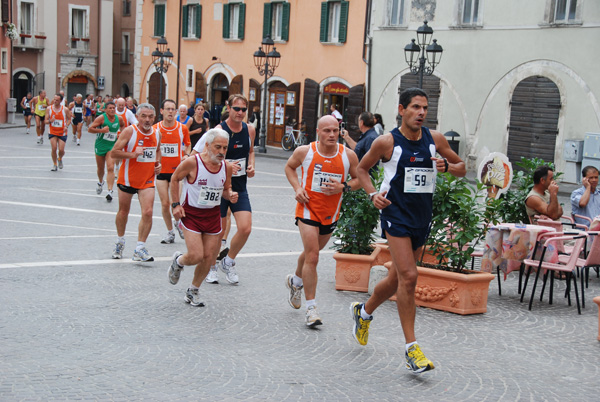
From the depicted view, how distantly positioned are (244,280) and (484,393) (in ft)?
13.4

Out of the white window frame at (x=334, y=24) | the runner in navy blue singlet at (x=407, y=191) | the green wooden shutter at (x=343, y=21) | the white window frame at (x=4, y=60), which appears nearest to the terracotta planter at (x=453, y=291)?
the runner in navy blue singlet at (x=407, y=191)

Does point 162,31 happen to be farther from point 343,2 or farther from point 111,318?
point 111,318

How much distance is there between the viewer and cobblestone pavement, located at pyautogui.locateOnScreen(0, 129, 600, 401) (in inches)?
232

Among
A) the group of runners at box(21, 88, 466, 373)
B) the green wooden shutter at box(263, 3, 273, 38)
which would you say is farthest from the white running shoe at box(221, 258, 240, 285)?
the green wooden shutter at box(263, 3, 273, 38)

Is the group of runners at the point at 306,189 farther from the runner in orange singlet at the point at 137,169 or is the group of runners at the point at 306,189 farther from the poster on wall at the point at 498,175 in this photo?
the poster on wall at the point at 498,175

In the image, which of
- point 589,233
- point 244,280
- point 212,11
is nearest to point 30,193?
point 244,280

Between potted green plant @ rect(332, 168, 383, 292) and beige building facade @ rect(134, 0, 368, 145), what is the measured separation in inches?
848

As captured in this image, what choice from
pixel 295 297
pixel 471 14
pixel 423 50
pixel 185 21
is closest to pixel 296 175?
pixel 295 297

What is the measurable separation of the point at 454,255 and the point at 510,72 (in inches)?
774

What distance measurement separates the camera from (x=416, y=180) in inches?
260

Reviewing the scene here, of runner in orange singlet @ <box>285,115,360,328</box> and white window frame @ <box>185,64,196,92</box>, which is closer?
runner in orange singlet @ <box>285,115,360,328</box>

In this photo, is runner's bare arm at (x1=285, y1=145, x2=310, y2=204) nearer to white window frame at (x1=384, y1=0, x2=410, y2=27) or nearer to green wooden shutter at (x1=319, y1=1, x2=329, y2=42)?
white window frame at (x1=384, y1=0, x2=410, y2=27)

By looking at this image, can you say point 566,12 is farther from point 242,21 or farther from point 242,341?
point 242,341

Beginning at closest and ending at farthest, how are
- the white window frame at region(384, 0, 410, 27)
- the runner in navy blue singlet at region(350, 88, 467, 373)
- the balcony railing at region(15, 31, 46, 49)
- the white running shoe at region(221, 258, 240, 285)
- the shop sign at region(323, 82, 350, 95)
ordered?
the runner in navy blue singlet at region(350, 88, 467, 373)
the white running shoe at region(221, 258, 240, 285)
the white window frame at region(384, 0, 410, 27)
the shop sign at region(323, 82, 350, 95)
the balcony railing at region(15, 31, 46, 49)
